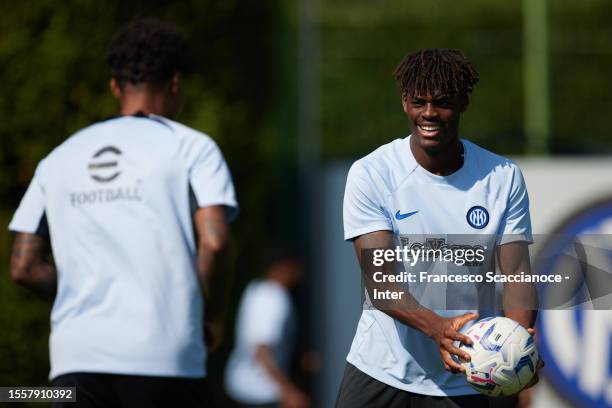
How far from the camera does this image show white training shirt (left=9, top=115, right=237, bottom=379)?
4.42 metres

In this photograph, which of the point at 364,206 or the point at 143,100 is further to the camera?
the point at 143,100

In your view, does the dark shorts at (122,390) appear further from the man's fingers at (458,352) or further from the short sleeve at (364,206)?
the man's fingers at (458,352)

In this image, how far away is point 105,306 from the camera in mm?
4441

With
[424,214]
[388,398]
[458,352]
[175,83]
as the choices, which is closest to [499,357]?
[458,352]

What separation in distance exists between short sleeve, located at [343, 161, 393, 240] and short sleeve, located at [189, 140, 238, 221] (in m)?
0.53

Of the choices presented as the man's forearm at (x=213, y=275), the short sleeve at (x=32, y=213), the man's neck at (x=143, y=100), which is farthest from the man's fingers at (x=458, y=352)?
the short sleeve at (x=32, y=213)

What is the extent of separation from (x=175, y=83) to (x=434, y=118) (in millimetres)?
1304

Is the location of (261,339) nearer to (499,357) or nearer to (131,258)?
(131,258)

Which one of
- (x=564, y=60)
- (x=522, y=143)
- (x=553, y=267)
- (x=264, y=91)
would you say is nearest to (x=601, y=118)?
(x=564, y=60)

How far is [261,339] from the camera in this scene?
9008 millimetres

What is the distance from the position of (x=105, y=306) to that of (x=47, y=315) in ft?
10.1

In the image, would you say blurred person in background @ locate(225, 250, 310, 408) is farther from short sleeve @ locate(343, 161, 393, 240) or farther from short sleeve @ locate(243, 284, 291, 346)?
short sleeve @ locate(343, 161, 393, 240)

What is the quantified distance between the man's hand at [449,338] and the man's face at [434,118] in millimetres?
640

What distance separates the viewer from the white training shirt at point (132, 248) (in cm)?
442
